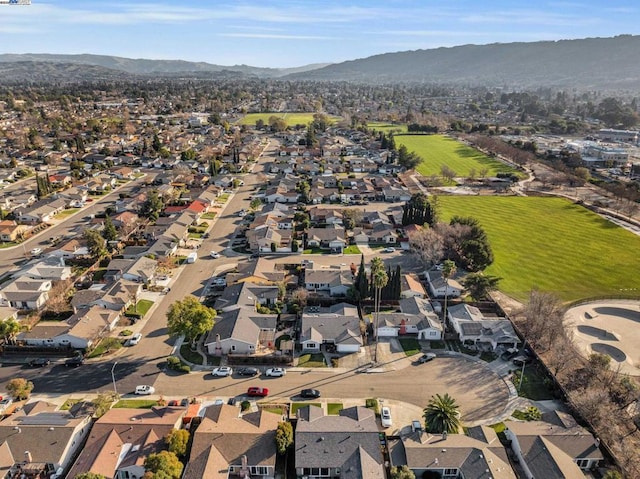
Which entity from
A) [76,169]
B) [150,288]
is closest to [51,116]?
[76,169]

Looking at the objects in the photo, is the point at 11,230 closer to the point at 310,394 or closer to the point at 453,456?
the point at 310,394

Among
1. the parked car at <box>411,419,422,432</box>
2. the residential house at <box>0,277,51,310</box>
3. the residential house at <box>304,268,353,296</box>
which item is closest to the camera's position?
the parked car at <box>411,419,422,432</box>

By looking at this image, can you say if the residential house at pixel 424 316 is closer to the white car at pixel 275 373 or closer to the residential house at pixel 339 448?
the residential house at pixel 339 448

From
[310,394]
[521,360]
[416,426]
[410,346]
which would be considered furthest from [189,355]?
[521,360]

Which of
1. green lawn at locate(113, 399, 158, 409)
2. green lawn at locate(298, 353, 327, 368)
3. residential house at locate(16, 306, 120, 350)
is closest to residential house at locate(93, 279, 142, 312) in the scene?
residential house at locate(16, 306, 120, 350)

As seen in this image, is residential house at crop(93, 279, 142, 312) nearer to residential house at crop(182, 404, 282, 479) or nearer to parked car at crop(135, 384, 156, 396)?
parked car at crop(135, 384, 156, 396)

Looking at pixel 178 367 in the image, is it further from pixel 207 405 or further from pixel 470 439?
pixel 470 439

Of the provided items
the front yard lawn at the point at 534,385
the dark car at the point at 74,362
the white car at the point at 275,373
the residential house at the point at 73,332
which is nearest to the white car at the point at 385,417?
the white car at the point at 275,373
